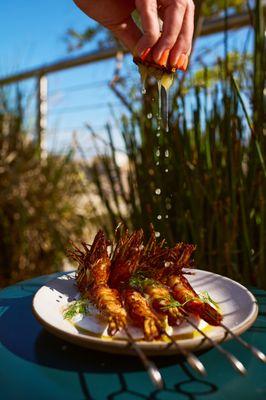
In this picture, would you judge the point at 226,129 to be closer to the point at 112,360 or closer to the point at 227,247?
the point at 227,247

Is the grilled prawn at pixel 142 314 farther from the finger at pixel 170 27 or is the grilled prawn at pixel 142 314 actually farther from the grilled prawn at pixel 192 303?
the finger at pixel 170 27

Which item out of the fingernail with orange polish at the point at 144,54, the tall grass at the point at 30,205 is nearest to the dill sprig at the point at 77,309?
the fingernail with orange polish at the point at 144,54

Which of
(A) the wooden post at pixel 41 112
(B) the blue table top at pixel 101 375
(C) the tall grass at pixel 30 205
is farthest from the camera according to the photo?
(A) the wooden post at pixel 41 112

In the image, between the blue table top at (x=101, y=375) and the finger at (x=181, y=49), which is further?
the finger at (x=181, y=49)

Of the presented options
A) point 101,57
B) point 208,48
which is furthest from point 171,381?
point 101,57

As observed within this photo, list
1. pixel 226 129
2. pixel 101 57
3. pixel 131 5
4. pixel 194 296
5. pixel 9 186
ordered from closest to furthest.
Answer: pixel 194 296 → pixel 131 5 → pixel 226 129 → pixel 9 186 → pixel 101 57

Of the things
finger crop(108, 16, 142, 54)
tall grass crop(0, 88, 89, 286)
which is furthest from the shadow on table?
tall grass crop(0, 88, 89, 286)

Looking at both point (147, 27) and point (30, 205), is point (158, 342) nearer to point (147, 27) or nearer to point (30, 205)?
point (147, 27)

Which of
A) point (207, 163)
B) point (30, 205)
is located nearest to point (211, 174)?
point (207, 163)

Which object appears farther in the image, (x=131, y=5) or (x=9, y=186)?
(x=9, y=186)
